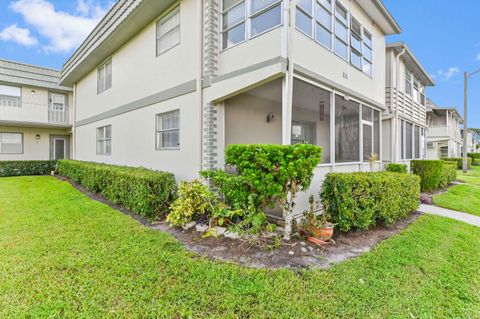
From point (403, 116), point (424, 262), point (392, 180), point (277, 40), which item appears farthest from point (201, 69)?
point (403, 116)

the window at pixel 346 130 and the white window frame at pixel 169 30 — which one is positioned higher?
the white window frame at pixel 169 30

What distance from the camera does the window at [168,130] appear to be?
7.59 m

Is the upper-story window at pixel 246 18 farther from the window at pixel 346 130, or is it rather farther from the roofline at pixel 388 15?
the roofline at pixel 388 15

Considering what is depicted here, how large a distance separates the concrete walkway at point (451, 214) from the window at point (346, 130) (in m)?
2.42

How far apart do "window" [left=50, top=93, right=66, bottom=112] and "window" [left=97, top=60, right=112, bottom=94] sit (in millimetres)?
7624

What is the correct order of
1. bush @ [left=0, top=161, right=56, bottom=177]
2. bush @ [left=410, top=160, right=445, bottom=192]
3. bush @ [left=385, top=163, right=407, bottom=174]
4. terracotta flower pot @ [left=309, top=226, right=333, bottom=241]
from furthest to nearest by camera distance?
bush @ [left=0, top=161, right=56, bottom=177]
bush @ [left=410, top=160, right=445, bottom=192]
bush @ [left=385, top=163, right=407, bottom=174]
terracotta flower pot @ [left=309, top=226, right=333, bottom=241]

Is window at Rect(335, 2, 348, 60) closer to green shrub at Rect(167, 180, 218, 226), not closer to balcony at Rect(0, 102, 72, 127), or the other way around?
green shrub at Rect(167, 180, 218, 226)

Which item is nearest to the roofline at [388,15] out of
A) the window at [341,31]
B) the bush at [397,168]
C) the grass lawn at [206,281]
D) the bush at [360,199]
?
the window at [341,31]

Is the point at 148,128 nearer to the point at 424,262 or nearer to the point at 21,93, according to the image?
the point at 424,262

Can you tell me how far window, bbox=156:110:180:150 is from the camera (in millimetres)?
7590

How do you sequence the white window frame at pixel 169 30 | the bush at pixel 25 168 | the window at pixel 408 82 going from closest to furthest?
the white window frame at pixel 169 30 → the window at pixel 408 82 → the bush at pixel 25 168

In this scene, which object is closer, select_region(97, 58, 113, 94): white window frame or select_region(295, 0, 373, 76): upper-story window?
select_region(295, 0, 373, 76): upper-story window

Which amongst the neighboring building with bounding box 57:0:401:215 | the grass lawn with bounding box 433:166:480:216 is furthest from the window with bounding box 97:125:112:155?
the grass lawn with bounding box 433:166:480:216

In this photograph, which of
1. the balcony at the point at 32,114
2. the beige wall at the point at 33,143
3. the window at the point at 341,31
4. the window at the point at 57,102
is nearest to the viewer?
the window at the point at 341,31
